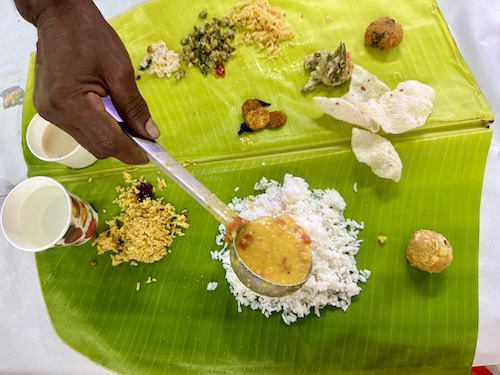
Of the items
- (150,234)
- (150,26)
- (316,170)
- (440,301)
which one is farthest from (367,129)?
(150,26)

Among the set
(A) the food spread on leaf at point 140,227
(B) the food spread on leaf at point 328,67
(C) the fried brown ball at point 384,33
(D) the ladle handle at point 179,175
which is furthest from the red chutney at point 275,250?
(C) the fried brown ball at point 384,33

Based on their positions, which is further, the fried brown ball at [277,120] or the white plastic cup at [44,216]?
the fried brown ball at [277,120]

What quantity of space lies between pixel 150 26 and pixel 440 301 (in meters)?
2.84

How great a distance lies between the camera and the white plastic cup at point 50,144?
2738mm

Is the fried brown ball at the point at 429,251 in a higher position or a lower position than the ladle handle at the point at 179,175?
lower

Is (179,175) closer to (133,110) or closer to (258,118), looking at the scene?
(133,110)

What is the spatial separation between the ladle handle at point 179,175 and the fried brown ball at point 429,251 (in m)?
1.14

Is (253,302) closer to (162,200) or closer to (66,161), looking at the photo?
(162,200)

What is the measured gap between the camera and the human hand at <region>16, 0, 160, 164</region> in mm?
1862

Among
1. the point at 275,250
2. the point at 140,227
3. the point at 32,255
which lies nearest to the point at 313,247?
the point at 275,250

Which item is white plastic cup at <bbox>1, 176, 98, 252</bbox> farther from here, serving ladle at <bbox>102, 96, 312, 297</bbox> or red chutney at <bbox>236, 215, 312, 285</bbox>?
red chutney at <bbox>236, 215, 312, 285</bbox>

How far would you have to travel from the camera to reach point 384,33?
107 inches

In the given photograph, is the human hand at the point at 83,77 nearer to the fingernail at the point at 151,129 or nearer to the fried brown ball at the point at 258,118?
the fingernail at the point at 151,129

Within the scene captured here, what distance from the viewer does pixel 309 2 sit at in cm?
298
